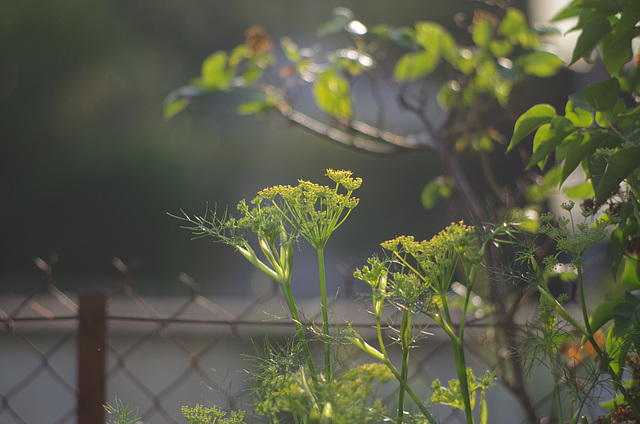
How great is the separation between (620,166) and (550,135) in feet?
0.29

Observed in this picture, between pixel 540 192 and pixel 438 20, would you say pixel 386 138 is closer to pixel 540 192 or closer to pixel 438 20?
pixel 540 192

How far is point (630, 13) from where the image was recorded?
417 millimetres

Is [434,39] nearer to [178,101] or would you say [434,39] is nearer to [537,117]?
[178,101]

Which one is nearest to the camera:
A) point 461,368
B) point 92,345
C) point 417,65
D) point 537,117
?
point 461,368

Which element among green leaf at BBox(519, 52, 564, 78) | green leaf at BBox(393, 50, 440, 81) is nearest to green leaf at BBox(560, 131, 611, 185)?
green leaf at BBox(519, 52, 564, 78)

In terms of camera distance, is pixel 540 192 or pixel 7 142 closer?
pixel 540 192

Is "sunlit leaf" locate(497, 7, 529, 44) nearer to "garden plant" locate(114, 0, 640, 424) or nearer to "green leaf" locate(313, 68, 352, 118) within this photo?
"green leaf" locate(313, 68, 352, 118)

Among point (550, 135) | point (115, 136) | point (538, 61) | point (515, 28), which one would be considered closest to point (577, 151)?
point (550, 135)

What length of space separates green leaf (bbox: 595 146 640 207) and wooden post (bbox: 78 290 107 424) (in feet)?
2.02

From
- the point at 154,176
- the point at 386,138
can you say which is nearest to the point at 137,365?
the point at 154,176

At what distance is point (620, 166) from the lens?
36 cm

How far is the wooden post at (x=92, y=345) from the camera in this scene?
692 mm

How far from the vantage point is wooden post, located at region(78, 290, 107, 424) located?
0.69 meters

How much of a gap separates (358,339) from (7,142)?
275 inches
